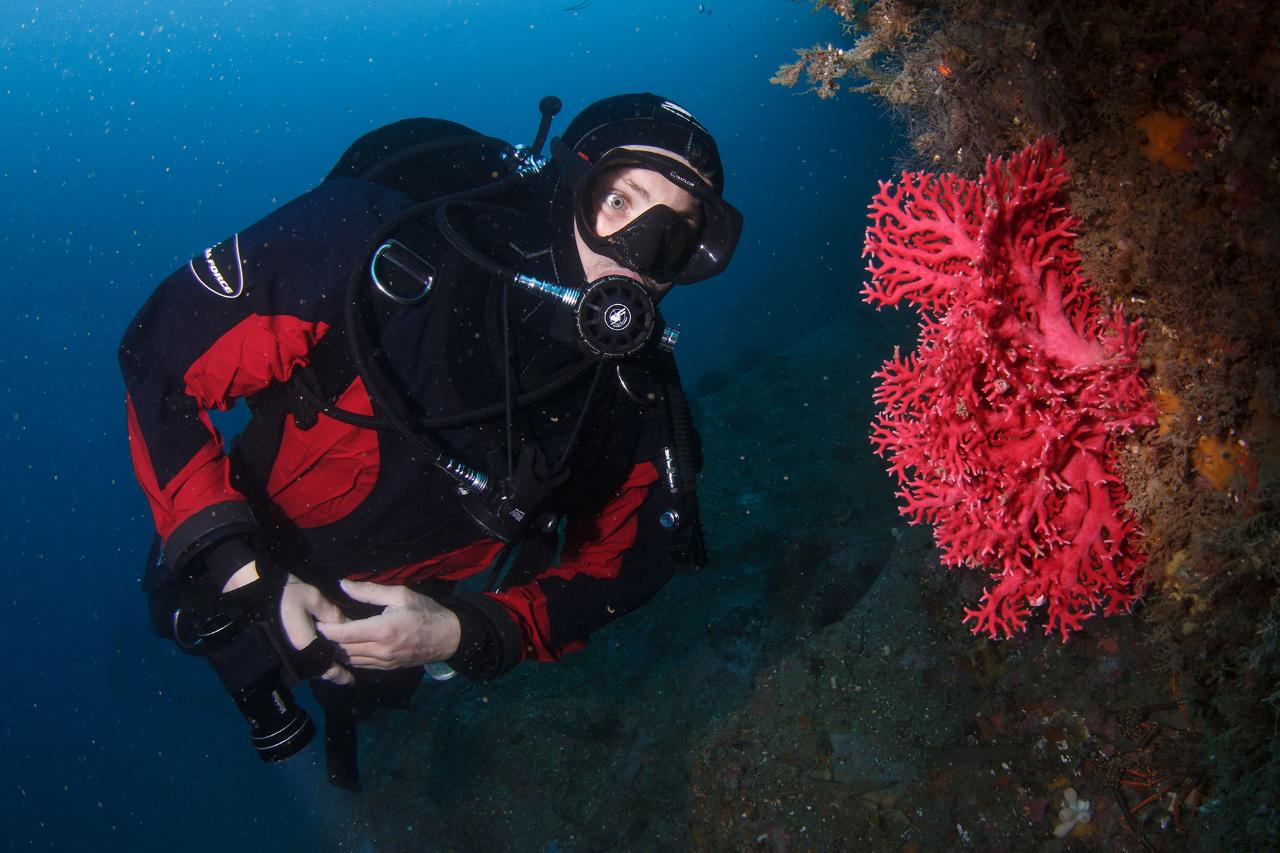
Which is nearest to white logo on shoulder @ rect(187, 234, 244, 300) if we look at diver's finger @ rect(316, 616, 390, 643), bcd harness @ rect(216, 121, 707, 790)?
bcd harness @ rect(216, 121, 707, 790)

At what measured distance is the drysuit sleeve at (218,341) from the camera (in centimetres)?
266

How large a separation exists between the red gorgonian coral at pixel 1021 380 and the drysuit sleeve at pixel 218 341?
251cm

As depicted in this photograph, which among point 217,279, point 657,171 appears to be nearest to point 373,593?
point 217,279

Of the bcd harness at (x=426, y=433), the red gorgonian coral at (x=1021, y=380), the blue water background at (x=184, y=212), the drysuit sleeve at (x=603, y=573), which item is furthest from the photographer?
the blue water background at (x=184, y=212)

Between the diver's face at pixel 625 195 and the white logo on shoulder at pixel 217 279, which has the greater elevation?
the white logo on shoulder at pixel 217 279

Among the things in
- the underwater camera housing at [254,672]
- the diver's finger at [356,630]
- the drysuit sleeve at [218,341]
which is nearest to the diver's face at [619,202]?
the drysuit sleeve at [218,341]

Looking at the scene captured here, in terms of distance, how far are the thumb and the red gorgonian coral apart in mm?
2345

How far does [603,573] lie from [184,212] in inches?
4127

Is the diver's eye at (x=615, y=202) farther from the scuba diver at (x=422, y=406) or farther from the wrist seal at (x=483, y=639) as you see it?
the wrist seal at (x=483, y=639)

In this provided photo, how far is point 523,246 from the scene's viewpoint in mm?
3320

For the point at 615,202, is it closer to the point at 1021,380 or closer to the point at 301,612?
the point at 1021,380

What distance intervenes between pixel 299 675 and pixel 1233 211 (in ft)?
11.3

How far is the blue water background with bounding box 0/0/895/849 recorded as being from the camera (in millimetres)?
18969

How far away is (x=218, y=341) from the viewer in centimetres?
279
